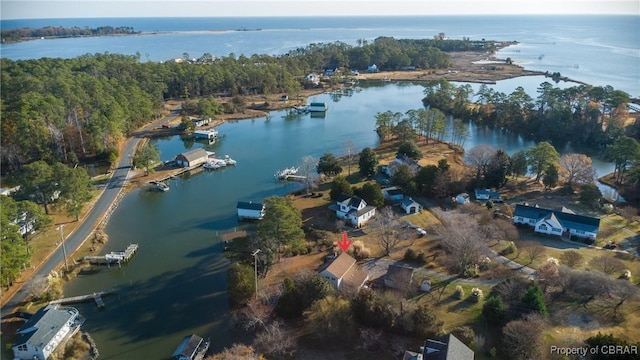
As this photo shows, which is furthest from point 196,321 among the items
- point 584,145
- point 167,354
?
point 584,145

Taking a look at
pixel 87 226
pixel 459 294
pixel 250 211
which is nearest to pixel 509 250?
pixel 459 294

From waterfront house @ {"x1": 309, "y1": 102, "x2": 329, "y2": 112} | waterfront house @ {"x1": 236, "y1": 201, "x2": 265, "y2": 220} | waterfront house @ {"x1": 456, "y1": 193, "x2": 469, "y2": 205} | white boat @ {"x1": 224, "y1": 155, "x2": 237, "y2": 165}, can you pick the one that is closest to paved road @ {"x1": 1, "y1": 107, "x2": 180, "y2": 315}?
white boat @ {"x1": 224, "y1": 155, "x2": 237, "y2": 165}

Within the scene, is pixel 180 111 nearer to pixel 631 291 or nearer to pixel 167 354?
pixel 167 354

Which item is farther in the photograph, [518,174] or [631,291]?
[518,174]

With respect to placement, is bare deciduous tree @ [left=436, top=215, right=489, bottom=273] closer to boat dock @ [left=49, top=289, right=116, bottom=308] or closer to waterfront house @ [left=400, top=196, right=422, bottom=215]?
waterfront house @ [left=400, top=196, right=422, bottom=215]

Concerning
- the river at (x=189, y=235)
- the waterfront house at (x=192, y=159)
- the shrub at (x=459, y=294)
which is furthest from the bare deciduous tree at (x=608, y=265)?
the waterfront house at (x=192, y=159)

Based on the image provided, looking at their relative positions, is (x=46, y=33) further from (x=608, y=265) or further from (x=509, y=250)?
(x=608, y=265)
